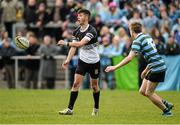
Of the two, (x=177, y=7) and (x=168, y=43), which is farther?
(x=177, y=7)

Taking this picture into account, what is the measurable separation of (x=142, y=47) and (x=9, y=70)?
1390cm

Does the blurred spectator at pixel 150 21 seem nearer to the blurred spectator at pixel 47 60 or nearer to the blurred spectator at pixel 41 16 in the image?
the blurred spectator at pixel 47 60

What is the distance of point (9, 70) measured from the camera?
29.2m

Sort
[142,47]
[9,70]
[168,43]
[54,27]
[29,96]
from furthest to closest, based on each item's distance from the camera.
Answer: [54,27] → [9,70] → [168,43] → [29,96] → [142,47]

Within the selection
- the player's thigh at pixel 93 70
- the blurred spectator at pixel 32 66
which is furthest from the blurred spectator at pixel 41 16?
the player's thigh at pixel 93 70

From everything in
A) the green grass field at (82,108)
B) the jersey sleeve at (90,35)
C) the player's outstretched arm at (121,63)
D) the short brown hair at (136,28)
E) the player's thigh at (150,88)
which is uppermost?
the short brown hair at (136,28)

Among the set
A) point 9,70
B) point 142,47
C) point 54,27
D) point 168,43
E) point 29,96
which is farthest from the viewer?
point 54,27

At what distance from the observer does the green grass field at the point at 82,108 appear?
15.4 metres

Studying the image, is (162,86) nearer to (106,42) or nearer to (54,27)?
(106,42)

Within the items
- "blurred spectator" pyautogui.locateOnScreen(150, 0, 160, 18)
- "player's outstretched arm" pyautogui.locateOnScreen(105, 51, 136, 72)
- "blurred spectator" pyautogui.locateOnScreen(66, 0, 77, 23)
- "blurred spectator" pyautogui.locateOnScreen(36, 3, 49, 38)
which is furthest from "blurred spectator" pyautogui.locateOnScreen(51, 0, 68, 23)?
"player's outstretched arm" pyautogui.locateOnScreen(105, 51, 136, 72)

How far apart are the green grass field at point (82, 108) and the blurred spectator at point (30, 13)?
5.59 metres

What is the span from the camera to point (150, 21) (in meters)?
29.0

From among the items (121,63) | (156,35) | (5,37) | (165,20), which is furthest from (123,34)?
(121,63)

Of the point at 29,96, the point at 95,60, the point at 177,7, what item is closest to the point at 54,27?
the point at 177,7
